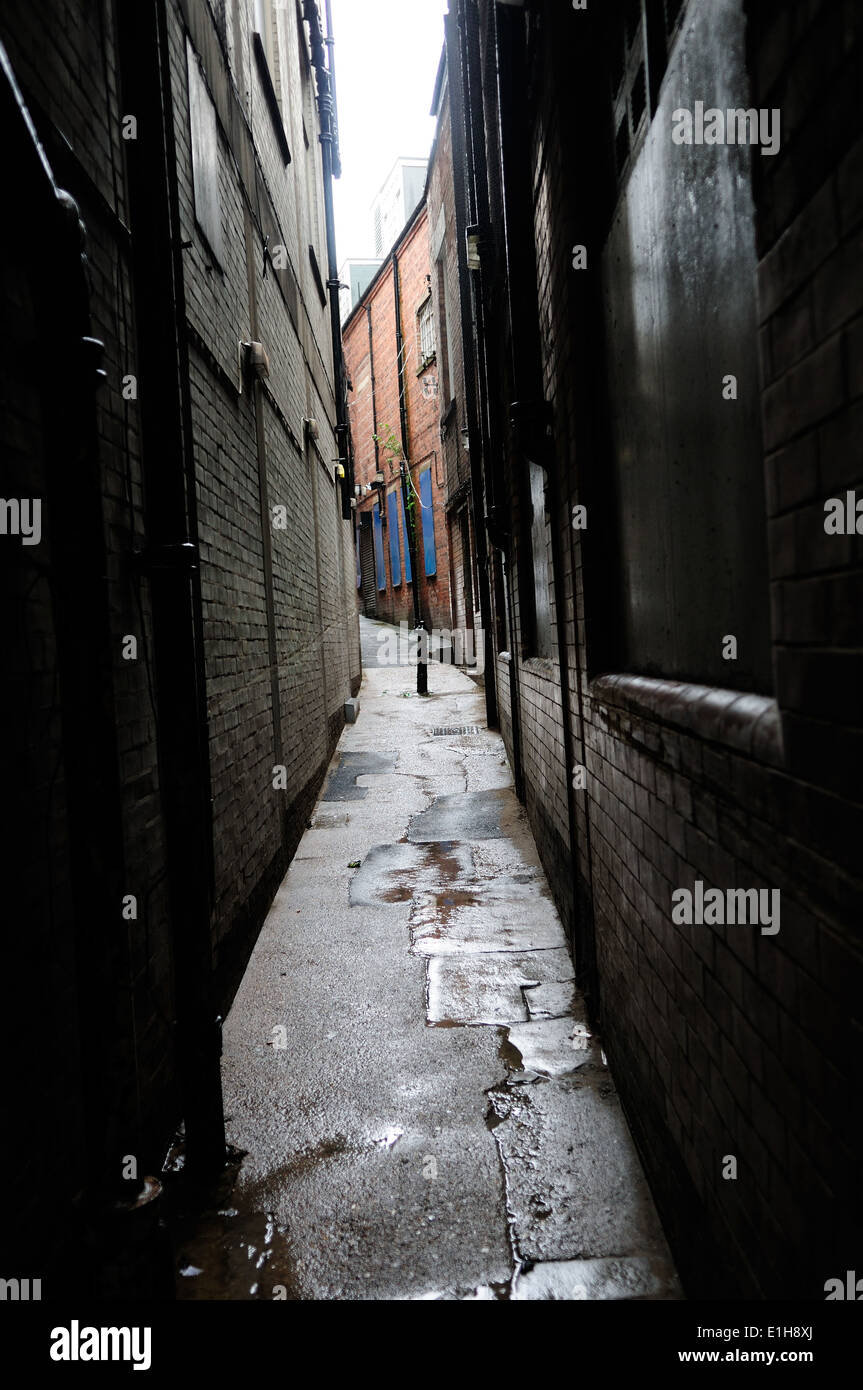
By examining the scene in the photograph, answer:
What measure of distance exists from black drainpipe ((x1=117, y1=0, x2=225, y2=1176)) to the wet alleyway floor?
1.19 ft

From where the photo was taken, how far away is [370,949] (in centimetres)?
434

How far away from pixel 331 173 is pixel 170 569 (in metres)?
12.4

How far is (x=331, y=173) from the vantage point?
12.7 metres

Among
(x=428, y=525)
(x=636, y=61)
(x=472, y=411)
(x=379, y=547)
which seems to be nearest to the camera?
(x=636, y=61)

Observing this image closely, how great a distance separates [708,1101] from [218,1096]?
148 centimetres

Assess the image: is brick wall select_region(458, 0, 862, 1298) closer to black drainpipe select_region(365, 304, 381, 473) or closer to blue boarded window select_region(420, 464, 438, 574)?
blue boarded window select_region(420, 464, 438, 574)

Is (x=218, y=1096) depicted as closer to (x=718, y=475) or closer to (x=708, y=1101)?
(x=708, y=1101)

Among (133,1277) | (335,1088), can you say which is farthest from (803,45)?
(335,1088)

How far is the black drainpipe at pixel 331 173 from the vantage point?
36.1 feet

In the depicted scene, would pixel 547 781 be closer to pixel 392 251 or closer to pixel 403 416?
pixel 403 416

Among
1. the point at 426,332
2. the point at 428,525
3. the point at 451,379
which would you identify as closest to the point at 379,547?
the point at 428,525

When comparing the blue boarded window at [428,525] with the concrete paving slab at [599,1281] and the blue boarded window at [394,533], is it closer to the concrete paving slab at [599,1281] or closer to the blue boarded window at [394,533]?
the blue boarded window at [394,533]

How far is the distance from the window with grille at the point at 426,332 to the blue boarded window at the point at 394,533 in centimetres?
455

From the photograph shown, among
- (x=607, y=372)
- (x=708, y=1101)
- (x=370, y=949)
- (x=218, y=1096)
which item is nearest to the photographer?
(x=708, y=1101)
